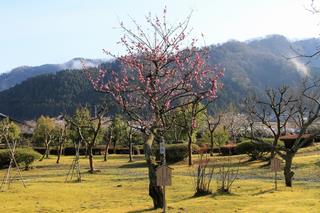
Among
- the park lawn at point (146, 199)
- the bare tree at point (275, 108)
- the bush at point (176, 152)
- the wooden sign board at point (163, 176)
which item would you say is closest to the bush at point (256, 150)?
the bare tree at point (275, 108)

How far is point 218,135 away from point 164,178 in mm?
43373

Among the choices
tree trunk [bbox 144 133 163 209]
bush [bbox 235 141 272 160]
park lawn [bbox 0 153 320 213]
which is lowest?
park lawn [bbox 0 153 320 213]

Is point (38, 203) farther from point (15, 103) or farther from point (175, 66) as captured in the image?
point (15, 103)

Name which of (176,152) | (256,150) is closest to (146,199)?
(256,150)

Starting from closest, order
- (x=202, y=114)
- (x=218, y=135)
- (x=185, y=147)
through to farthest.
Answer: (x=185, y=147)
(x=202, y=114)
(x=218, y=135)

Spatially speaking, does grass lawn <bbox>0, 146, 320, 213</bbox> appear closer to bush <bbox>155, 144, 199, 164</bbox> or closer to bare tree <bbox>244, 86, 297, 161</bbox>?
bare tree <bbox>244, 86, 297, 161</bbox>

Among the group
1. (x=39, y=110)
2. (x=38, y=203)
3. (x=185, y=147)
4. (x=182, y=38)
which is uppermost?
(x=39, y=110)

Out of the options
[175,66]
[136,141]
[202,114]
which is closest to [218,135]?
[202,114]

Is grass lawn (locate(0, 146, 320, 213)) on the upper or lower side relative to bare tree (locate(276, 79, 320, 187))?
lower

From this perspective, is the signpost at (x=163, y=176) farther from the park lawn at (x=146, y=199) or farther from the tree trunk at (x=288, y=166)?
the tree trunk at (x=288, y=166)

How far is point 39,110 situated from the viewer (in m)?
172

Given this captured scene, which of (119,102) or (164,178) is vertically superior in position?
(119,102)

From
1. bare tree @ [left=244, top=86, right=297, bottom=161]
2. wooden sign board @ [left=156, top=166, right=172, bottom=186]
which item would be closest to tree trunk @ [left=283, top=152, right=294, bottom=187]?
bare tree @ [left=244, top=86, right=297, bottom=161]

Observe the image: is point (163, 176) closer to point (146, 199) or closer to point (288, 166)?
point (146, 199)
